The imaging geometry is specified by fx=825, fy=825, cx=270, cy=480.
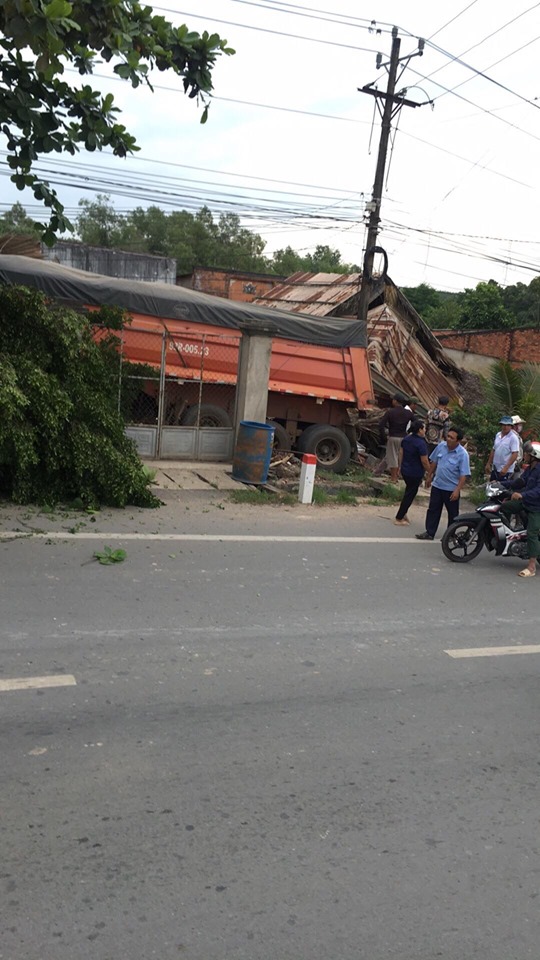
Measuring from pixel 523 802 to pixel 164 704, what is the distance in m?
2.08

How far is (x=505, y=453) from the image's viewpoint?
12.1 metres

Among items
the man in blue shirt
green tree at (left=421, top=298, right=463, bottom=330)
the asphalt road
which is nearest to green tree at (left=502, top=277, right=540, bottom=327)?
green tree at (left=421, top=298, right=463, bottom=330)

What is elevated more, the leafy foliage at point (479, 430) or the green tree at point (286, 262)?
the green tree at point (286, 262)

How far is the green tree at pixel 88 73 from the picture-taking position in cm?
732

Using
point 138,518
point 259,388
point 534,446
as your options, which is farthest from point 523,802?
point 259,388

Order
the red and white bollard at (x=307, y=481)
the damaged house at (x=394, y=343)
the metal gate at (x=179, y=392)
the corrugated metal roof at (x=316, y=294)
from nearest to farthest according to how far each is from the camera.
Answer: the red and white bollard at (x=307, y=481) < the metal gate at (x=179, y=392) < the damaged house at (x=394, y=343) < the corrugated metal roof at (x=316, y=294)

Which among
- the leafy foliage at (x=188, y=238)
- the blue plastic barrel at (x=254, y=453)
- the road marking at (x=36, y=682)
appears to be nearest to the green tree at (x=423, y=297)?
the leafy foliage at (x=188, y=238)

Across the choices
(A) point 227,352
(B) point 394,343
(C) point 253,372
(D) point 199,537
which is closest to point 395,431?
(C) point 253,372

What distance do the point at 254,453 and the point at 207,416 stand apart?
2557 mm

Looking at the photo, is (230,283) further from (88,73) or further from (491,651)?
(491,651)

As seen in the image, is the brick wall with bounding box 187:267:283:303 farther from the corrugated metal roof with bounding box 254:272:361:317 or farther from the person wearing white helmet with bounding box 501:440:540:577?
the person wearing white helmet with bounding box 501:440:540:577

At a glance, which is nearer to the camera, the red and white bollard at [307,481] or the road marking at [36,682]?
the road marking at [36,682]

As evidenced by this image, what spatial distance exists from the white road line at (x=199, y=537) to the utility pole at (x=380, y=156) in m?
10.2

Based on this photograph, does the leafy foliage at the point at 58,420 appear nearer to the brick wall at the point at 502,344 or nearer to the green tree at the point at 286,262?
the brick wall at the point at 502,344
